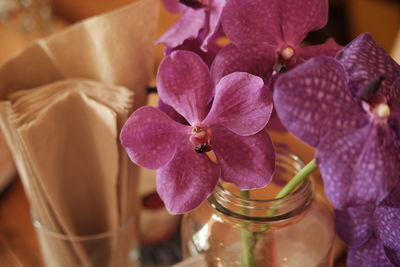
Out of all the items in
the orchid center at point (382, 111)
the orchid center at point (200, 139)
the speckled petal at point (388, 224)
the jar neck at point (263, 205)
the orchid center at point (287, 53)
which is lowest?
the speckled petal at point (388, 224)

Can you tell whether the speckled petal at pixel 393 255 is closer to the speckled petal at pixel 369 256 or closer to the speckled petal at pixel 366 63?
the speckled petal at pixel 369 256

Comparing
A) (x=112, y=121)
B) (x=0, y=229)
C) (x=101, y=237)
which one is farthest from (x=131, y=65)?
(x=0, y=229)

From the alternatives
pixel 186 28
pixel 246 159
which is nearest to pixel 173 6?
pixel 186 28

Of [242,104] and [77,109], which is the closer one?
[242,104]

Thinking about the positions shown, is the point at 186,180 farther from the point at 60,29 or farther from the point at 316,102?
the point at 60,29

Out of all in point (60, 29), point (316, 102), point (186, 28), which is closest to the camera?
point (316, 102)

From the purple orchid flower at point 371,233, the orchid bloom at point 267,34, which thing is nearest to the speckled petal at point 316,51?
the orchid bloom at point 267,34

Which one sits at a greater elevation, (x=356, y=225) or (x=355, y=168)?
(x=355, y=168)

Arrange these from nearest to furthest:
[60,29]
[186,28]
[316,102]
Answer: [316,102] < [186,28] < [60,29]

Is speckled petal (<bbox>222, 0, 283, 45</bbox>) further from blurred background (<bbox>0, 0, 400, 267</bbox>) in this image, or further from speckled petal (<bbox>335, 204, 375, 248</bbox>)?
blurred background (<bbox>0, 0, 400, 267</bbox>)
